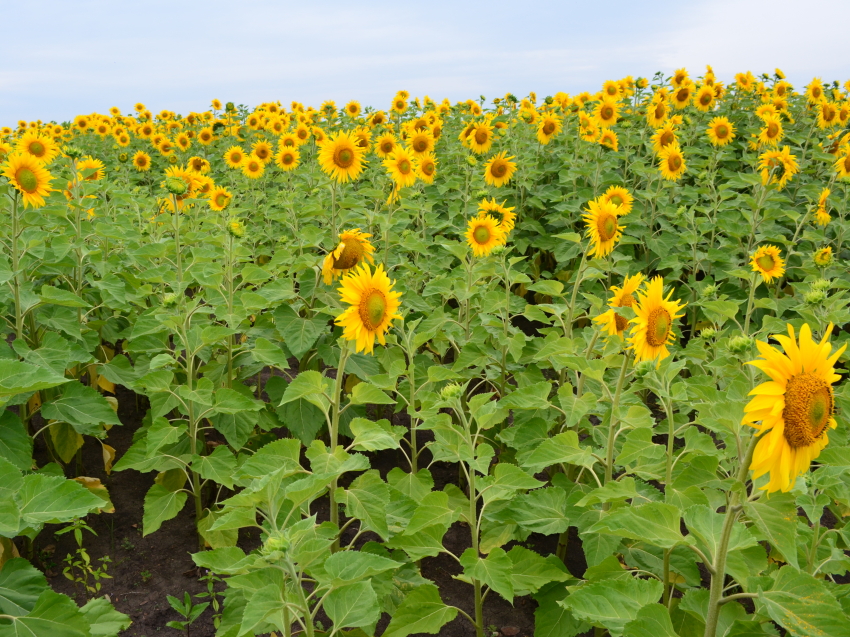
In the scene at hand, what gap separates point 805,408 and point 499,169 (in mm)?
5478

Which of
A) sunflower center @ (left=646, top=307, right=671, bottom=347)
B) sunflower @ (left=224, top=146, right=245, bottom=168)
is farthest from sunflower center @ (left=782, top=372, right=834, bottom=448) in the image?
sunflower @ (left=224, top=146, right=245, bottom=168)

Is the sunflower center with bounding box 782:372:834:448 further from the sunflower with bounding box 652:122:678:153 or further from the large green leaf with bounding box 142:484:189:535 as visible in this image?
the sunflower with bounding box 652:122:678:153

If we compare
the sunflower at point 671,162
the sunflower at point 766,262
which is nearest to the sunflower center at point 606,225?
the sunflower at point 766,262

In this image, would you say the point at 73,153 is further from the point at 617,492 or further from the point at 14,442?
the point at 617,492

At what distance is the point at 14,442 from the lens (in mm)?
3027

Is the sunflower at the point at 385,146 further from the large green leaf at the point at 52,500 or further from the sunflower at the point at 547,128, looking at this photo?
the large green leaf at the point at 52,500

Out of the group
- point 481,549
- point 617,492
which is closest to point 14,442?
point 481,549

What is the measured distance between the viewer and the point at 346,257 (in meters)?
3.38

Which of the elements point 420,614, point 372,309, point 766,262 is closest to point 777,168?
point 766,262

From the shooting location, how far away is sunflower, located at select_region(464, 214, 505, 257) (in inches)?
179

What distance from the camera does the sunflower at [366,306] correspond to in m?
2.80

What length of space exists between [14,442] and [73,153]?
8.19 ft

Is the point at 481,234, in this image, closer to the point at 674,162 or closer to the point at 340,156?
the point at 340,156

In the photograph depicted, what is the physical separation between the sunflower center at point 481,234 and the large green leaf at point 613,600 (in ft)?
9.38
